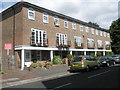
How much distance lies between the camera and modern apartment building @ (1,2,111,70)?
2014cm

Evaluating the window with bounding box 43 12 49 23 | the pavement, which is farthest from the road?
the window with bounding box 43 12 49 23

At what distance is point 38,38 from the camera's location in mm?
21719

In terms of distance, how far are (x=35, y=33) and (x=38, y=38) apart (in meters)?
0.85

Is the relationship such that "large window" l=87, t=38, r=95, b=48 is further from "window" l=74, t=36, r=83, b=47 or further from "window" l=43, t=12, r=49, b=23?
"window" l=43, t=12, r=49, b=23

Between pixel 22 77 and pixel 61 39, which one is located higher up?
pixel 61 39

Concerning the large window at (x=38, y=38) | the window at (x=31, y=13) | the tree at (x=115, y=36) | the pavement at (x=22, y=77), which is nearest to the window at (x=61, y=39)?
the large window at (x=38, y=38)

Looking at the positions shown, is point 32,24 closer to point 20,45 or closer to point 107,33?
point 20,45

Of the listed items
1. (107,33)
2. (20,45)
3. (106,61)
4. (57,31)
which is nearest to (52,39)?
(57,31)

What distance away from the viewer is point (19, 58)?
67.4 feet

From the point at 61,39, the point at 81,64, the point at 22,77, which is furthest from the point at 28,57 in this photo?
the point at 81,64

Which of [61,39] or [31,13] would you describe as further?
[61,39]

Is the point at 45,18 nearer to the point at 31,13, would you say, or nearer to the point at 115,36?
the point at 31,13

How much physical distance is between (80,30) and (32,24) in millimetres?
13492

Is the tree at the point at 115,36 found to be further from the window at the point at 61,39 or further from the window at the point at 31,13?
the window at the point at 31,13
